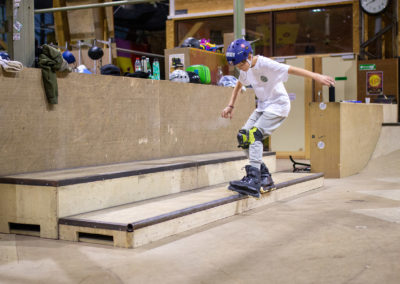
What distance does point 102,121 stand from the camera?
5098 millimetres

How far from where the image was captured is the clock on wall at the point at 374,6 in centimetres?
987

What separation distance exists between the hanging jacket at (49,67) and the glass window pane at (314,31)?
731 centimetres

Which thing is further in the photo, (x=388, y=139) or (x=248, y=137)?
(x=388, y=139)

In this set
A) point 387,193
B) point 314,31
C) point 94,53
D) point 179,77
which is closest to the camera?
point 387,193

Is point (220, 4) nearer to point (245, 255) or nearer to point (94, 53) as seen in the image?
point (94, 53)

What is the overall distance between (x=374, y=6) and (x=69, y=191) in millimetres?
7964

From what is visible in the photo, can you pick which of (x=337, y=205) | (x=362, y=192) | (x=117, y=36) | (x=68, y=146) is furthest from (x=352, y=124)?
(x=117, y=36)

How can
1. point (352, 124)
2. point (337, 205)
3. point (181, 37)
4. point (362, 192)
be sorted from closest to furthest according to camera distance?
point (337, 205) < point (362, 192) < point (352, 124) < point (181, 37)

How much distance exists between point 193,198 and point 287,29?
7259 mm

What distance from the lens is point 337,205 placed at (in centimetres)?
514

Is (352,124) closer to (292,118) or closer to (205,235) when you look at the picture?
(292,118)

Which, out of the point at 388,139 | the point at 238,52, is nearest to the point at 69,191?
the point at 238,52

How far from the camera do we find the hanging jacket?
4434mm

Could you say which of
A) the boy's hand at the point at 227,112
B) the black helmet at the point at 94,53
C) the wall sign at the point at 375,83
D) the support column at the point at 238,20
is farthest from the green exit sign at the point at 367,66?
the boy's hand at the point at 227,112
